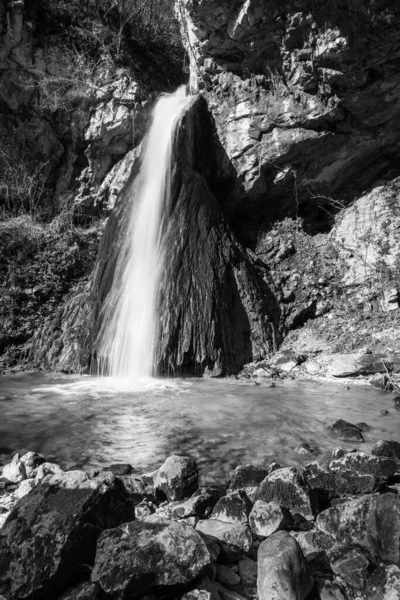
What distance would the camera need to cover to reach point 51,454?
12.7ft

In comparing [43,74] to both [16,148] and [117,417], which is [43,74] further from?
[117,417]

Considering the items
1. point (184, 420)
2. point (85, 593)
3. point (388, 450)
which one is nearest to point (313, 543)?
point (85, 593)

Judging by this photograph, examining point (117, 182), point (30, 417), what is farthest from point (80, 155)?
point (30, 417)

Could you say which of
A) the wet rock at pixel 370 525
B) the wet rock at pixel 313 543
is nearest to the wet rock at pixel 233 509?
the wet rock at pixel 313 543

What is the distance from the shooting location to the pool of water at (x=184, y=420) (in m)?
3.88

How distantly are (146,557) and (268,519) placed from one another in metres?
0.85

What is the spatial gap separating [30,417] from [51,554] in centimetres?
386

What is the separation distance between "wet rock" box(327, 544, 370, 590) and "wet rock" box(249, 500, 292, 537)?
1.10 feet

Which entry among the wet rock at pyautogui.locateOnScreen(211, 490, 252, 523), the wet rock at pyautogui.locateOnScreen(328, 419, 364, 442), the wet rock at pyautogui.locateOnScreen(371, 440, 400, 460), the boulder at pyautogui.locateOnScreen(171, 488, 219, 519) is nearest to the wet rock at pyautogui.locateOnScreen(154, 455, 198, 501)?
the boulder at pyautogui.locateOnScreen(171, 488, 219, 519)

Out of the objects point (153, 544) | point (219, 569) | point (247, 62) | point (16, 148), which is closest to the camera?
point (153, 544)

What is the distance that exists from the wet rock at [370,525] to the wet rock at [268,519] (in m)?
0.23

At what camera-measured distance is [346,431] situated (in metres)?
4.36

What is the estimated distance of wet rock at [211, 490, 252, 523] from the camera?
7.85ft

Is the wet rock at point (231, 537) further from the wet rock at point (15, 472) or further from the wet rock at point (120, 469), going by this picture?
the wet rock at point (15, 472)
